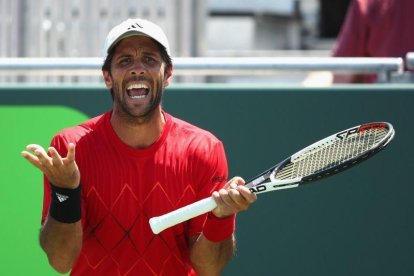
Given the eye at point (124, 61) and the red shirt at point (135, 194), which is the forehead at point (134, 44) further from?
the red shirt at point (135, 194)

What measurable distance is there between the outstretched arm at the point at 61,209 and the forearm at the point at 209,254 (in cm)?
45

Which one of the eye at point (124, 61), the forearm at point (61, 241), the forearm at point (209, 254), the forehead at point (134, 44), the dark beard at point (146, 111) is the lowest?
the forearm at point (209, 254)

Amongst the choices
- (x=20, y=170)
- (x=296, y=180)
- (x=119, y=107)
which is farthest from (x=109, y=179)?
(x=20, y=170)

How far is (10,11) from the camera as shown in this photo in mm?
7574

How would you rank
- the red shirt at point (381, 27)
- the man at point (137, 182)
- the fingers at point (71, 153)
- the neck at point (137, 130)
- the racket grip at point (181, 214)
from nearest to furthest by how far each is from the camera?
the fingers at point (71, 153)
the racket grip at point (181, 214)
the man at point (137, 182)
the neck at point (137, 130)
the red shirt at point (381, 27)

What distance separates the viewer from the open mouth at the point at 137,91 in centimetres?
428

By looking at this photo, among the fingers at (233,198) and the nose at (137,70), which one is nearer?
the fingers at (233,198)

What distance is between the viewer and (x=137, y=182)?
14.1 feet

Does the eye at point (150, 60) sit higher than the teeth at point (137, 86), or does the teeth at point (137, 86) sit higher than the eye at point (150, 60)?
the eye at point (150, 60)

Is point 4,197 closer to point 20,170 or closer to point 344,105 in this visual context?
point 20,170

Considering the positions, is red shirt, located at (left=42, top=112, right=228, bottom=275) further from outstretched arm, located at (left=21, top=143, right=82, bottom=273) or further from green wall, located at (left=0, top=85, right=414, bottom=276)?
green wall, located at (left=0, top=85, right=414, bottom=276)

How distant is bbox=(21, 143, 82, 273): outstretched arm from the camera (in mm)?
3955

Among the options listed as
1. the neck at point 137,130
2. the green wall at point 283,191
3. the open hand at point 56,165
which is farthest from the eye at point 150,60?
the green wall at point 283,191

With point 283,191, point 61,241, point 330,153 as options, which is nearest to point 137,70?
point 61,241
